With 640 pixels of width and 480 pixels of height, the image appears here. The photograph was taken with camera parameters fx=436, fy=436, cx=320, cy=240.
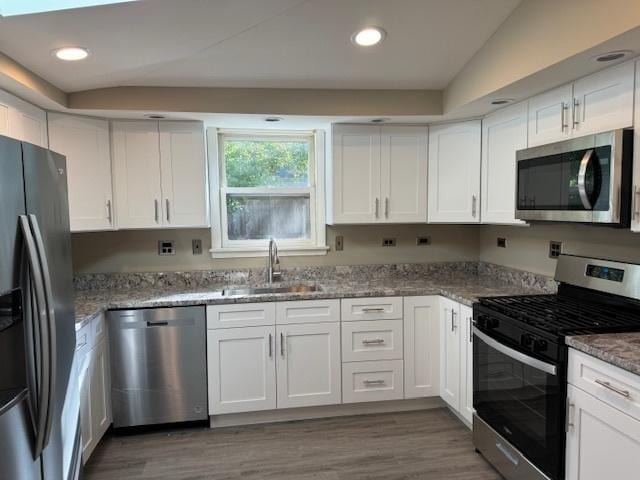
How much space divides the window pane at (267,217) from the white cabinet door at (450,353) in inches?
51.4

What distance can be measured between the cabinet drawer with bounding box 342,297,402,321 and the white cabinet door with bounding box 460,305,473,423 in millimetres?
467

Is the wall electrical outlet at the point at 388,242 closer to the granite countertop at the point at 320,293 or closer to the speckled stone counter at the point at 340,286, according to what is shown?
the speckled stone counter at the point at 340,286

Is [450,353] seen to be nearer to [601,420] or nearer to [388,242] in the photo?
[388,242]

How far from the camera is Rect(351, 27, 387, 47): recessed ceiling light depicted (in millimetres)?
2371

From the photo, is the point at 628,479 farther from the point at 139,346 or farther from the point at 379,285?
the point at 139,346

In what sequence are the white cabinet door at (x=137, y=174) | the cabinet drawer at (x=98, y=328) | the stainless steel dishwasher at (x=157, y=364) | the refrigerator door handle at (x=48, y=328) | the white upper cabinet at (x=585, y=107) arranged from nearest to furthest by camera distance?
the refrigerator door handle at (x=48, y=328) → the white upper cabinet at (x=585, y=107) → the cabinet drawer at (x=98, y=328) → the stainless steel dishwasher at (x=157, y=364) → the white cabinet door at (x=137, y=174)

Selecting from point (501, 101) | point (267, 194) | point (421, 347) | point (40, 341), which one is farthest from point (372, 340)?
→ point (40, 341)

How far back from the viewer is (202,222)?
3.15 m

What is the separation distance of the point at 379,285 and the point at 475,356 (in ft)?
2.94

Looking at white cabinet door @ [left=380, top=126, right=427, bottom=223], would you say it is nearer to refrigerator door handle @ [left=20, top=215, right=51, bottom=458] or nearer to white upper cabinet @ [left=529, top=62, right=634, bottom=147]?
white upper cabinet @ [left=529, top=62, right=634, bottom=147]

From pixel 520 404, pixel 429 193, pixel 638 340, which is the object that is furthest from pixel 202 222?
pixel 638 340

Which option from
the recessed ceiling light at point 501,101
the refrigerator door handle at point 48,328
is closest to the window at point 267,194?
the recessed ceiling light at point 501,101

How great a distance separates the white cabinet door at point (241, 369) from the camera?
2902 mm

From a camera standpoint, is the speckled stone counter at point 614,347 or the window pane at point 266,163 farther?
the window pane at point 266,163
